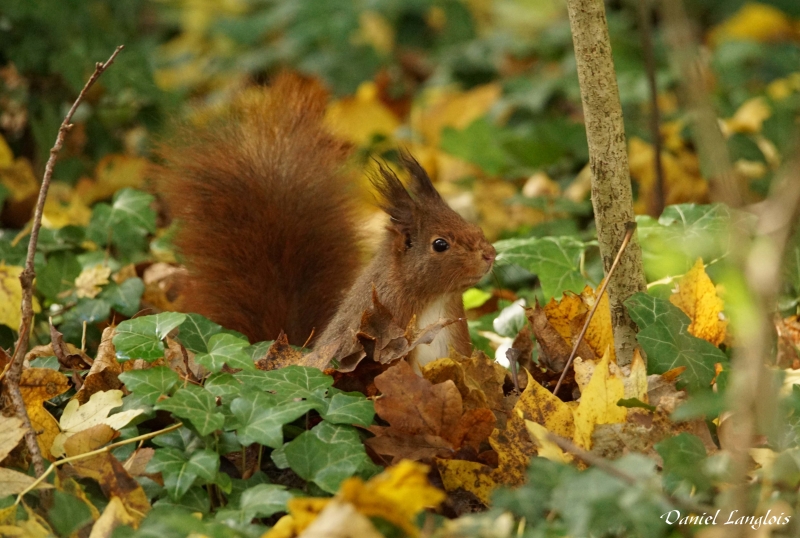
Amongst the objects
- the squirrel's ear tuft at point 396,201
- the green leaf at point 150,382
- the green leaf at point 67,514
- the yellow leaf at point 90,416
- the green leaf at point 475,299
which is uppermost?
the squirrel's ear tuft at point 396,201

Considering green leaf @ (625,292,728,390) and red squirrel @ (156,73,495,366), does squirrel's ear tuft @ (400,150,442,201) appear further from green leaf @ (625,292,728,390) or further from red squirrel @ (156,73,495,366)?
green leaf @ (625,292,728,390)

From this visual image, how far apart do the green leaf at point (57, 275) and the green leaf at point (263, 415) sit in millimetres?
860

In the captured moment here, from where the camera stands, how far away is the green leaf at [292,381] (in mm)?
1340

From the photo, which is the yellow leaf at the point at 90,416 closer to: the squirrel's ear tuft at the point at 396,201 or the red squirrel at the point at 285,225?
the red squirrel at the point at 285,225

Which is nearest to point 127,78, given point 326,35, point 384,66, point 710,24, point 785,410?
point 326,35

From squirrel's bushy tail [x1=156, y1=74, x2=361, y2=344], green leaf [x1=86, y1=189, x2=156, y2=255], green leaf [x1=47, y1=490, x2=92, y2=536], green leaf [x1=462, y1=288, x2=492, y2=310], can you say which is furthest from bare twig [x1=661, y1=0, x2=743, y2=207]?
green leaf [x1=86, y1=189, x2=156, y2=255]

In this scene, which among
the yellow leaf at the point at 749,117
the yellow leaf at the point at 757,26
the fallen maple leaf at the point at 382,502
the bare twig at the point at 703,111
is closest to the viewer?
the bare twig at the point at 703,111

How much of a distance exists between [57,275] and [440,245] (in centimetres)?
86

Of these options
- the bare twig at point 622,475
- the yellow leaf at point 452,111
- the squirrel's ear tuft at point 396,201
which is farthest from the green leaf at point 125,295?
the yellow leaf at point 452,111

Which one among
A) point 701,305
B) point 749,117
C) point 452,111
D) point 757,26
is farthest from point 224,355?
point 757,26

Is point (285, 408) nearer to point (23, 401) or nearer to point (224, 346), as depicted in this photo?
point (224, 346)

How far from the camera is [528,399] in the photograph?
4.51 feet

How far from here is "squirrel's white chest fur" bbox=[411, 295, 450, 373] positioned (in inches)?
64.7
